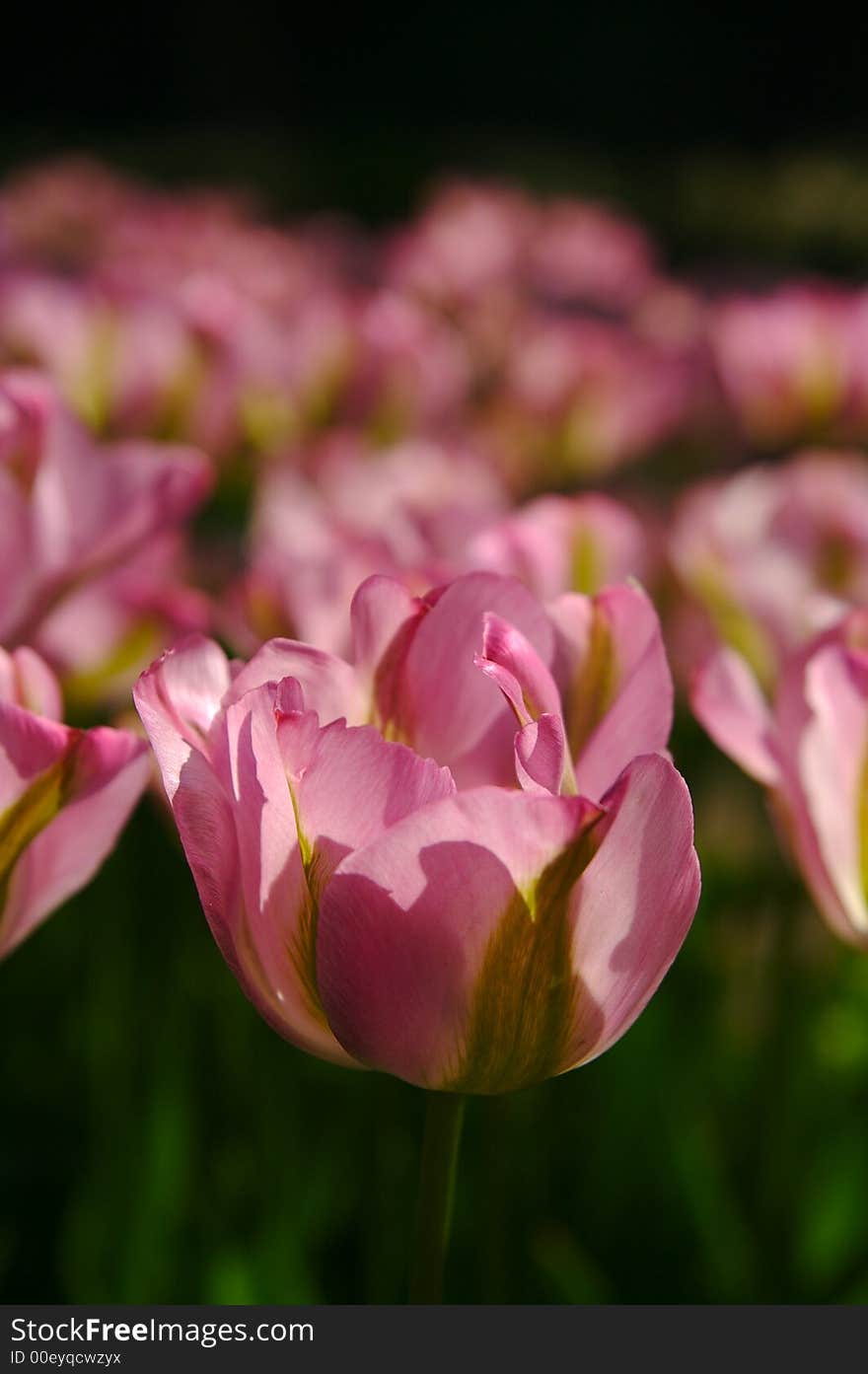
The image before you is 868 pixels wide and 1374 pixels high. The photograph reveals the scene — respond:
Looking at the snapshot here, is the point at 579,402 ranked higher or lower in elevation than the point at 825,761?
lower

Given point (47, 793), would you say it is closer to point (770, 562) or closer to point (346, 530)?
point (346, 530)

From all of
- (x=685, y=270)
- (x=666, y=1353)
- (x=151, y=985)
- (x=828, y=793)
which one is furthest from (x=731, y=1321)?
(x=685, y=270)

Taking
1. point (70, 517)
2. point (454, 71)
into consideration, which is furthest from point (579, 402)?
point (454, 71)

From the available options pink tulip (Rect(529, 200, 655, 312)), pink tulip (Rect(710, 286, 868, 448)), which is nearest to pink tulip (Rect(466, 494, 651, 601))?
pink tulip (Rect(710, 286, 868, 448))

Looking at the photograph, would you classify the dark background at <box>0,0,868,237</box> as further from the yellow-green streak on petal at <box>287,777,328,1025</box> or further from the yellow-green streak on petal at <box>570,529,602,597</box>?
the yellow-green streak on petal at <box>287,777,328,1025</box>

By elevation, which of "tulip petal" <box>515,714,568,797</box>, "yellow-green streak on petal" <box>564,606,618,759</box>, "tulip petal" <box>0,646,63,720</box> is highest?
"tulip petal" <box>515,714,568,797</box>

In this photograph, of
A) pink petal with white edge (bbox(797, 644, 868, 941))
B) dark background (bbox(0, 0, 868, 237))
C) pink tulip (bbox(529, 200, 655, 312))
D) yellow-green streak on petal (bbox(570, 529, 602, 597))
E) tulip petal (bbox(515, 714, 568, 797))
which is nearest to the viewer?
tulip petal (bbox(515, 714, 568, 797))

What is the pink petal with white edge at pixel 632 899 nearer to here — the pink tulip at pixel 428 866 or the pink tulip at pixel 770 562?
the pink tulip at pixel 428 866

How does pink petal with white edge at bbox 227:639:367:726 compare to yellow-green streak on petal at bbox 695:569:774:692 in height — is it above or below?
above
